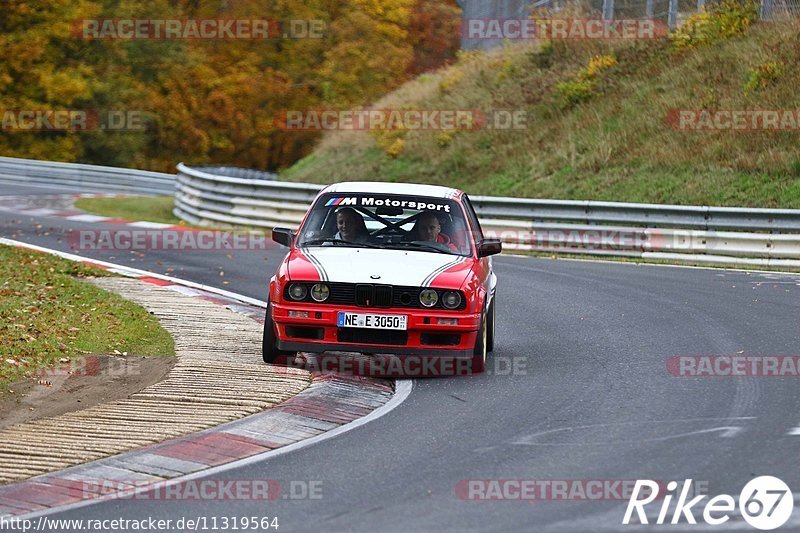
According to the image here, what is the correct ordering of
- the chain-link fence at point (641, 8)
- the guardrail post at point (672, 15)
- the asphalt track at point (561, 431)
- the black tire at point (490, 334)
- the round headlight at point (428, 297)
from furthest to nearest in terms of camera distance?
the guardrail post at point (672, 15) → the chain-link fence at point (641, 8) → the black tire at point (490, 334) → the round headlight at point (428, 297) → the asphalt track at point (561, 431)

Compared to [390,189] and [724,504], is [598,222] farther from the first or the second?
[724,504]

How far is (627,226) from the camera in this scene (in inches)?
898

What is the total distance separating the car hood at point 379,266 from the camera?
10.5 m

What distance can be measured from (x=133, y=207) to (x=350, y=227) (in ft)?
70.2

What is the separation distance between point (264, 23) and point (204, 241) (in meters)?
41.9

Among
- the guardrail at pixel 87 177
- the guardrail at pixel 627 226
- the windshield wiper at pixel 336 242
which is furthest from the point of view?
the guardrail at pixel 87 177

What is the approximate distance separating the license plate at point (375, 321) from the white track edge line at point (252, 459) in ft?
1.71

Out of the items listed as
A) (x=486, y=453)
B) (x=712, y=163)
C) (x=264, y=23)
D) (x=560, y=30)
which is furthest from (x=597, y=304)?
(x=264, y=23)

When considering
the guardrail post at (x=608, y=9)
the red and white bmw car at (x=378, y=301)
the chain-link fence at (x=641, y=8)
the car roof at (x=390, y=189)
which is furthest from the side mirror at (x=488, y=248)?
the guardrail post at (x=608, y=9)

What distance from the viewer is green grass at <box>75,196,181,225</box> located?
29078mm

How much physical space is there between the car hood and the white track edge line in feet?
3.10

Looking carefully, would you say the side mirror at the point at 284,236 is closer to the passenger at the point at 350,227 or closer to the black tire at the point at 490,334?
the passenger at the point at 350,227

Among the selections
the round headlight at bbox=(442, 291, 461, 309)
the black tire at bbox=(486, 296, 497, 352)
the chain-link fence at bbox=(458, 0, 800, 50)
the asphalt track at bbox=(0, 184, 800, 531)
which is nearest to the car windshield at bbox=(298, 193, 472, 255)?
the black tire at bbox=(486, 296, 497, 352)

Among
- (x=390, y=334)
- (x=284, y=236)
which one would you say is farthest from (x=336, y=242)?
(x=390, y=334)
